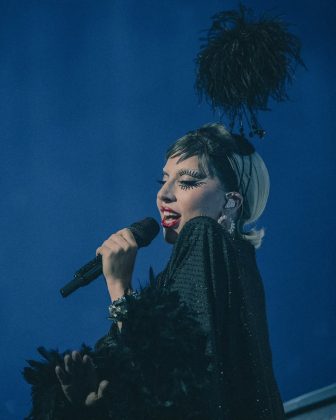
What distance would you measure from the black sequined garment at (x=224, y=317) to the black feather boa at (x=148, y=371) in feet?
0.11

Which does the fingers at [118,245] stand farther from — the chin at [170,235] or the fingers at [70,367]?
the fingers at [70,367]

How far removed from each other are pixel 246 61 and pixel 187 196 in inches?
19.5

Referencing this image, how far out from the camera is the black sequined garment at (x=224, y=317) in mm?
1076

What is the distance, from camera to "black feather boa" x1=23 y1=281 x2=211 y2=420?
1.00m

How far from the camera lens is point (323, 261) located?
7.98ft

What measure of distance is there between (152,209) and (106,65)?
626 millimetres

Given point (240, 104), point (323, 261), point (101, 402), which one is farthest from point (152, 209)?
point (101, 402)

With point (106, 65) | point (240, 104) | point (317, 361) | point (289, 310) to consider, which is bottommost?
point (317, 361)

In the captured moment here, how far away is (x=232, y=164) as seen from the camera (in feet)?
5.46

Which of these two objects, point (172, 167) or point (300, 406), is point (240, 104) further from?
point (300, 406)

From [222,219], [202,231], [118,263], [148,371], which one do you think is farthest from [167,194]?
[148,371]

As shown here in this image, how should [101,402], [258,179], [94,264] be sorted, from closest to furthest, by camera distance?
[101,402]
[94,264]
[258,179]

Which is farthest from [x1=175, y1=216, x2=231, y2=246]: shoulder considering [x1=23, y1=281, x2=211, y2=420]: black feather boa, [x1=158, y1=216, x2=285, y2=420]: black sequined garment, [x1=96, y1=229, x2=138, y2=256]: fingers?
[x1=96, y1=229, x2=138, y2=256]: fingers

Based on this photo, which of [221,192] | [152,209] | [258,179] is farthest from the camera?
[152,209]
